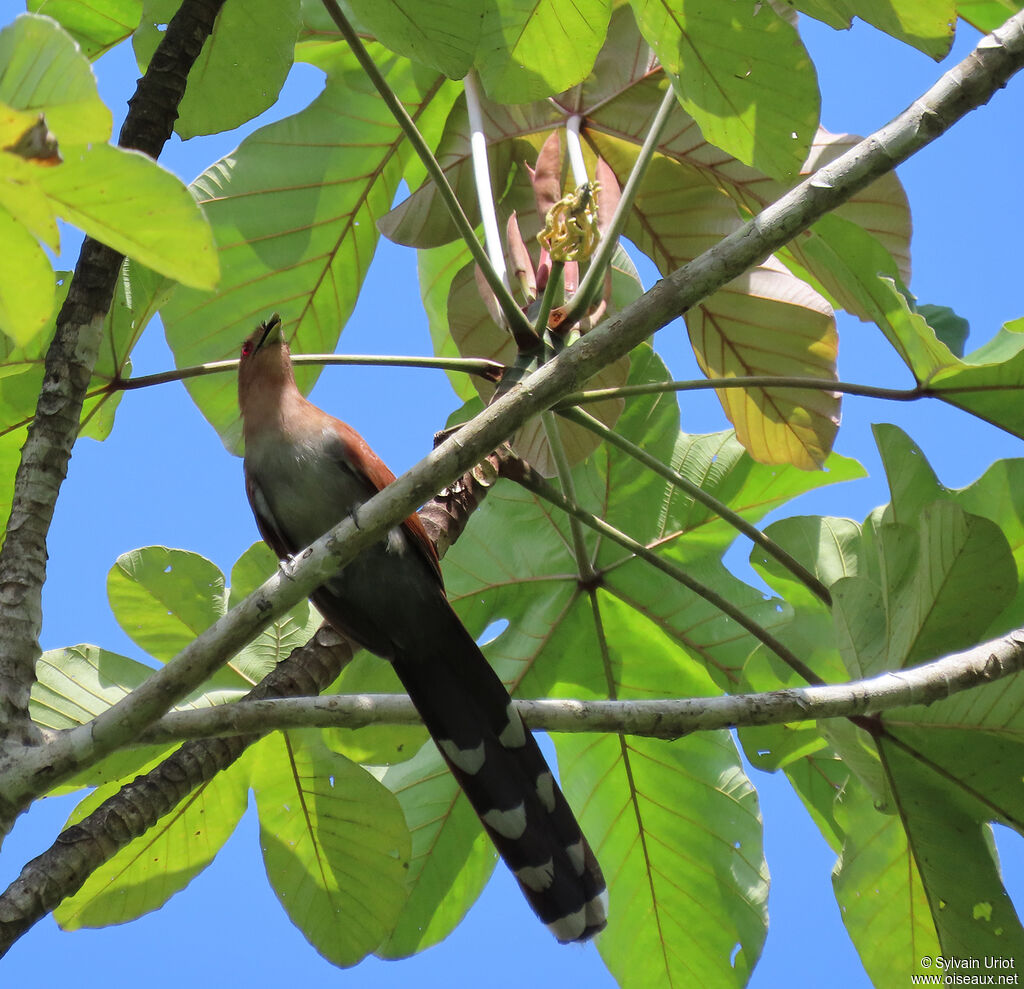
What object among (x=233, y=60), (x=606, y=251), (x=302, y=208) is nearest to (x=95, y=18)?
(x=233, y=60)

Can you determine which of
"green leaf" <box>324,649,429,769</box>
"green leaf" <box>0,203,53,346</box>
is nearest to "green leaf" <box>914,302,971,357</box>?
"green leaf" <box>324,649,429,769</box>

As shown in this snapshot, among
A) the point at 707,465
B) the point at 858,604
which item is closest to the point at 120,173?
the point at 858,604

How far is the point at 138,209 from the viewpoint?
1112 mm

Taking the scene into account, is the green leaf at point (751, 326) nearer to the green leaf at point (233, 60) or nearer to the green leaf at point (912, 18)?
the green leaf at point (912, 18)

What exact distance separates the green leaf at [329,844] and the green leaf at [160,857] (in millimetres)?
75

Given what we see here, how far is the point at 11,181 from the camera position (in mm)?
1034

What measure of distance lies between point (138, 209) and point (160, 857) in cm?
180

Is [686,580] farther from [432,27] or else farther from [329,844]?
[432,27]

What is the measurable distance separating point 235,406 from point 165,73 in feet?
4.24

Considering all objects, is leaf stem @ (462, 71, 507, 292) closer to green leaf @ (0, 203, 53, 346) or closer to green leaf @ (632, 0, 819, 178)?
green leaf @ (632, 0, 819, 178)

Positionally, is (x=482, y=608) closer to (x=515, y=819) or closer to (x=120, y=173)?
(x=515, y=819)

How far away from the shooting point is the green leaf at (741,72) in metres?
2.06

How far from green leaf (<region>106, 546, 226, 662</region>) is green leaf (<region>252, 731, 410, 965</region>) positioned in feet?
1.37

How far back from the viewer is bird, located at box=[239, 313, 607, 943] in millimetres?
2262
